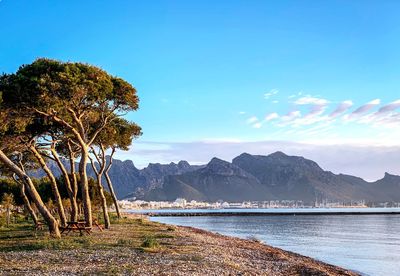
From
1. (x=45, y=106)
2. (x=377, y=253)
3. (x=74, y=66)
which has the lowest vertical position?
(x=377, y=253)

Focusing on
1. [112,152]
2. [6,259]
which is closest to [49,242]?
[6,259]

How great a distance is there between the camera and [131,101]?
4028 cm

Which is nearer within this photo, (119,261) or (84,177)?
(119,261)

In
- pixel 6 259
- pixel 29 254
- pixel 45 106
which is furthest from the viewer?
pixel 45 106

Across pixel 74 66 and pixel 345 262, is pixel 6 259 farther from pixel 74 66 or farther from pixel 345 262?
pixel 345 262

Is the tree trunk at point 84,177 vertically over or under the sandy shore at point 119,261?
over

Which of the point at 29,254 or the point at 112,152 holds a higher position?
the point at 112,152

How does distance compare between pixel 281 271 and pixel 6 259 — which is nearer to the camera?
pixel 6 259

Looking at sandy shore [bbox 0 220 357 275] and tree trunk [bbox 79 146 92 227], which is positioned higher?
tree trunk [bbox 79 146 92 227]

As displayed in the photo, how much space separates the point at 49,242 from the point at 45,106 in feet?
35.3

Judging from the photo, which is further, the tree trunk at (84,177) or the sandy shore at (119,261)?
the tree trunk at (84,177)

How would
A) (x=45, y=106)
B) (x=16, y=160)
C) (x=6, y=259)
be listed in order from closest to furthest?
1. (x=6, y=259)
2. (x=45, y=106)
3. (x=16, y=160)

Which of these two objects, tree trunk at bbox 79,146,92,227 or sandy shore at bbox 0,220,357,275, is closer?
sandy shore at bbox 0,220,357,275

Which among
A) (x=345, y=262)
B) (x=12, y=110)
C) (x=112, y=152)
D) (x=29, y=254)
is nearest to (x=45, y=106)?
(x=12, y=110)
